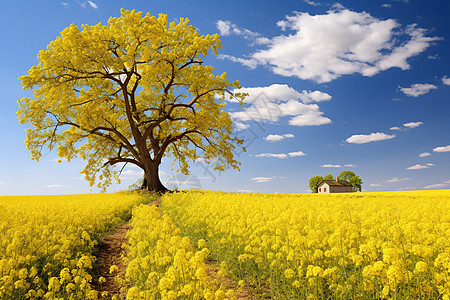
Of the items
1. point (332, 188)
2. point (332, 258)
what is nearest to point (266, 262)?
point (332, 258)

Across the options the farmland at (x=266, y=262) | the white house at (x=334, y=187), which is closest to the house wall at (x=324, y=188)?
the white house at (x=334, y=187)

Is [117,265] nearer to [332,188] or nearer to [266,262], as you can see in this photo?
[266,262]

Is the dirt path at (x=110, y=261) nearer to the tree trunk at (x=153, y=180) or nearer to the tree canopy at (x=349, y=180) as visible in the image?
the tree trunk at (x=153, y=180)

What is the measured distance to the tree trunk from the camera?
89.9 feet

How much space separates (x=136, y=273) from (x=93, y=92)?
22.7 meters

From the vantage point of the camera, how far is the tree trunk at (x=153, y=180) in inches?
1078

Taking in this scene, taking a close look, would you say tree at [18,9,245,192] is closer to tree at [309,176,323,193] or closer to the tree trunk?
the tree trunk

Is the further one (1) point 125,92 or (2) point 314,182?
(2) point 314,182

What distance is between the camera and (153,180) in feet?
90.5

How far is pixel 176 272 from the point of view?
13.7ft

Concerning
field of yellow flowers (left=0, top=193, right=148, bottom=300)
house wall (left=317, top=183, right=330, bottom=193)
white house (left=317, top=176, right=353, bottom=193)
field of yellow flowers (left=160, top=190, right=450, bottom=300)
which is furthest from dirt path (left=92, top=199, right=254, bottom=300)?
house wall (left=317, top=183, right=330, bottom=193)

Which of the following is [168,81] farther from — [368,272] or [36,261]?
[368,272]

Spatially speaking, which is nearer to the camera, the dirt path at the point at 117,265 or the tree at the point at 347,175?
the dirt path at the point at 117,265

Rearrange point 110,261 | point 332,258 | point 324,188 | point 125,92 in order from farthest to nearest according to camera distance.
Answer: point 324,188
point 125,92
point 110,261
point 332,258
